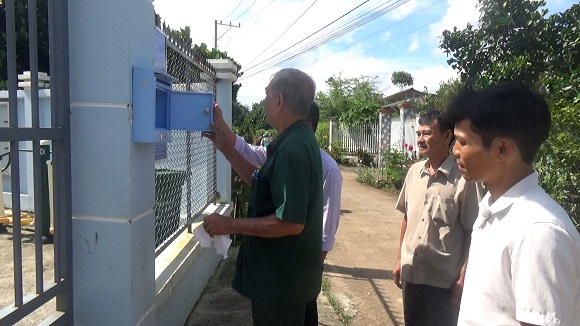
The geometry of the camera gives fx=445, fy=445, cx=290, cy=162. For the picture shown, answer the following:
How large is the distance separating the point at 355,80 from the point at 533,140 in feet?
102

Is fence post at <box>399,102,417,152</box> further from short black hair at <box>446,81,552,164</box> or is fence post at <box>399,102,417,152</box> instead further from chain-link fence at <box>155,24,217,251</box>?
short black hair at <box>446,81,552,164</box>

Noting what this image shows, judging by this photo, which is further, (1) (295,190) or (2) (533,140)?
(1) (295,190)

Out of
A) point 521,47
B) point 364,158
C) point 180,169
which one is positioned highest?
point 521,47

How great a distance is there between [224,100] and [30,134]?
3709 mm

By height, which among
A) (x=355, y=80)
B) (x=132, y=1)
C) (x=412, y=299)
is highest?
(x=355, y=80)

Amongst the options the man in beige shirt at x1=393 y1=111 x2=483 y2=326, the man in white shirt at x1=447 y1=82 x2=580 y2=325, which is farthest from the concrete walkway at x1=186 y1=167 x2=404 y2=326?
the man in white shirt at x1=447 y1=82 x2=580 y2=325

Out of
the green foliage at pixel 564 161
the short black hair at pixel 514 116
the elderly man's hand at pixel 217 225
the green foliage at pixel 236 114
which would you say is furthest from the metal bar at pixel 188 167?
the green foliage at pixel 236 114

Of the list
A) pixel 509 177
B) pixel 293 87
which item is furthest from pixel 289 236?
pixel 509 177

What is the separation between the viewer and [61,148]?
1.60m

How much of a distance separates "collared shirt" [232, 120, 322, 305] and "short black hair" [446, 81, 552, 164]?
2.47 feet

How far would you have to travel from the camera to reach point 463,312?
1.40 meters

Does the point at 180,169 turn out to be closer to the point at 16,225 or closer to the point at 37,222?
the point at 37,222

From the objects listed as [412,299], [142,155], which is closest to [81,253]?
[142,155]

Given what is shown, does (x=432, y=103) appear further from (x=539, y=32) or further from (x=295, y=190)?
A: (x=295, y=190)
